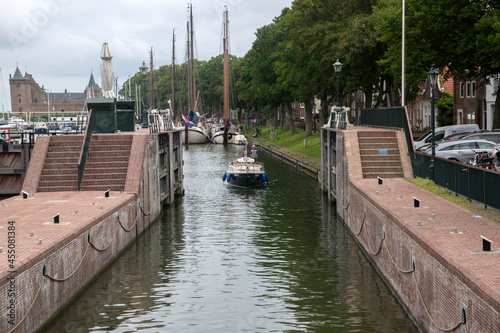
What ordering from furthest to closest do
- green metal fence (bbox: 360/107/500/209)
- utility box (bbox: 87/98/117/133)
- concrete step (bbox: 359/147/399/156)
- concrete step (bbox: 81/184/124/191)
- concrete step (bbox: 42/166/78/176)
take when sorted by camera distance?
utility box (bbox: 87/98/117/133)
concrete step (bbox: 359/147/399/156)
concrete step (bbox: 42/166/78/176)
concrete step (bbox: 81/184/124/191)
green metal fence (bbox: 360/107/500/209)

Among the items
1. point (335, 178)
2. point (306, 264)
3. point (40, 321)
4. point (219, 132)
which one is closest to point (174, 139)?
point (335, 178)

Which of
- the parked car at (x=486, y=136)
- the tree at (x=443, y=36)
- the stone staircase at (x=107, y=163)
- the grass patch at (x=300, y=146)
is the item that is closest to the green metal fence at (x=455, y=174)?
the parked car at (x=486, y=136)

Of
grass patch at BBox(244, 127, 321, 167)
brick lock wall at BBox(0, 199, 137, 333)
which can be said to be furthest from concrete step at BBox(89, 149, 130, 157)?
grass patch at BBox(244, 127, 321, 167)

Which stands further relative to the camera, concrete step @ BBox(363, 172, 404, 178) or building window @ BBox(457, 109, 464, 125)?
building window @ BBox(457, 109, 464, 125)

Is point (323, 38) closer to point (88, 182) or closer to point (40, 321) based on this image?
point (88, 182)

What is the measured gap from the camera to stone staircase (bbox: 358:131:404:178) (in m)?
28.1

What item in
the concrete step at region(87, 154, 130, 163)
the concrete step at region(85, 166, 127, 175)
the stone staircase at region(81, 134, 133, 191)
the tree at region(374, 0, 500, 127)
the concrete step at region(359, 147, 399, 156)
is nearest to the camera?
the stone staircase at region(81, 134, 133, 191)

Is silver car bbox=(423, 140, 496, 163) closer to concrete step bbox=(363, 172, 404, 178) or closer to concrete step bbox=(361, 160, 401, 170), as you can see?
concrete step bbox=(361, 160, 401, 170)

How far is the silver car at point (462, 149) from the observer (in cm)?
3384

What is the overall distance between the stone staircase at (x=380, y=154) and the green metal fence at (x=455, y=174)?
2.17ft

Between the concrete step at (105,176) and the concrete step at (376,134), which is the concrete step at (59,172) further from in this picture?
the concrete step at (376,134)

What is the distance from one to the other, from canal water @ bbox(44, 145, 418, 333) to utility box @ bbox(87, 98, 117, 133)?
16.3ft

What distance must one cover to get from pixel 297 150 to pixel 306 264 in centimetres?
4353

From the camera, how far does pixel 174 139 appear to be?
1527 inches
